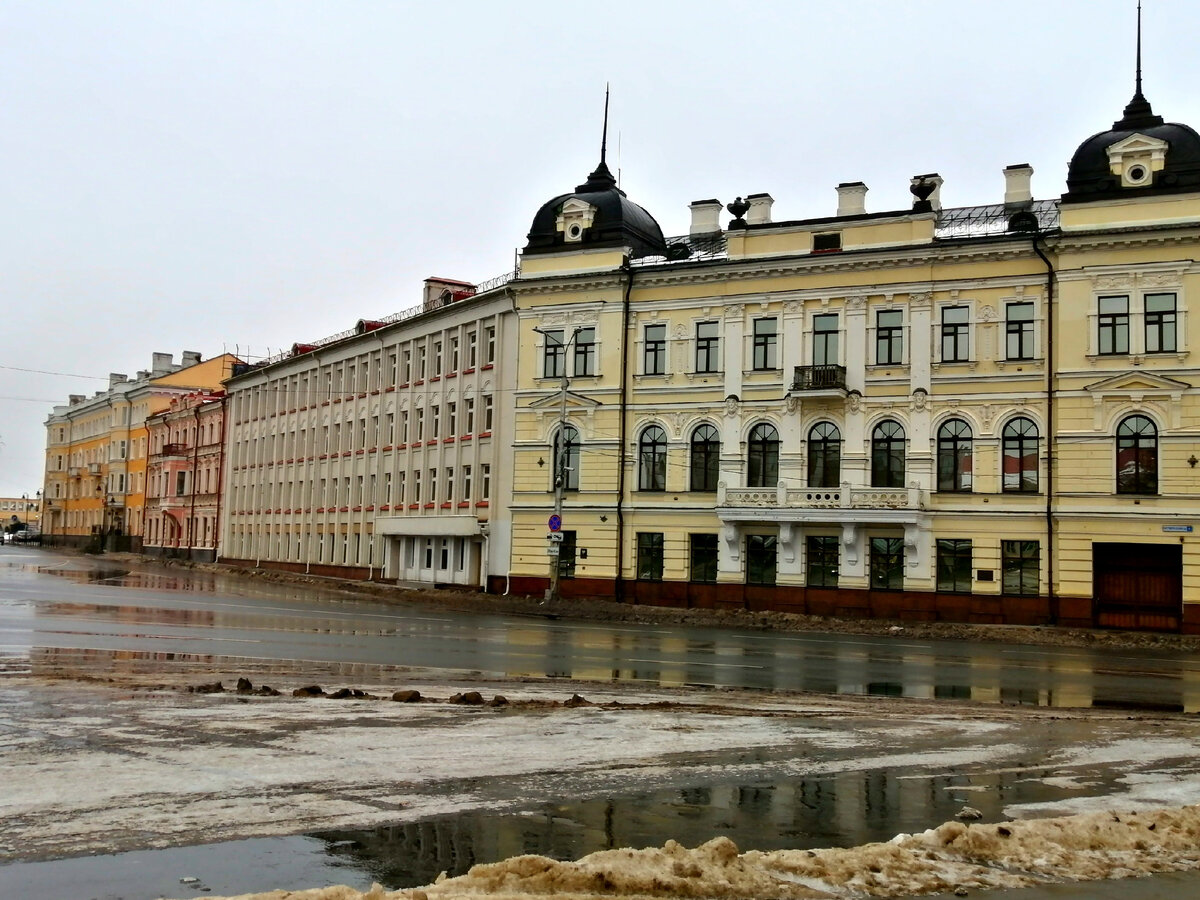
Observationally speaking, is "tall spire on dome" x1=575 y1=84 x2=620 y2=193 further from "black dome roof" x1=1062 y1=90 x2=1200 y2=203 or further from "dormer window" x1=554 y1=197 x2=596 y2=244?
"black dome roof" x1=1062 y1=90 x2=1200 y2=203

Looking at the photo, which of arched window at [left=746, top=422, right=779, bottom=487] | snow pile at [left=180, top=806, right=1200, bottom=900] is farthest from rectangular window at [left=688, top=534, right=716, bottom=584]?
snow pile at [left=180, top=806, right=1200, bottom=900]

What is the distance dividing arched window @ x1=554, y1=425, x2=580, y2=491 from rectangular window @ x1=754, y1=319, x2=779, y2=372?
7.50 metres

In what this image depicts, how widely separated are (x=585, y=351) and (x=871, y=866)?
38.1 m

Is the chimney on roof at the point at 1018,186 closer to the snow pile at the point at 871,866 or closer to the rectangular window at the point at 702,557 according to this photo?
the rectangular window at the point at 702,557

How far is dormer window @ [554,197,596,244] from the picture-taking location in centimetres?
4400

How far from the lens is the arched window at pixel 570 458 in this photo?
4325cm

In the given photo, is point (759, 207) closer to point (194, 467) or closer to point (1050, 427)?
point (1050, 427)

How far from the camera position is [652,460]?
1660 inches

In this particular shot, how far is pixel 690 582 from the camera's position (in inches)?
1610

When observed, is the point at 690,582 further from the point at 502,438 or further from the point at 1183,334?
the point at 1183,334

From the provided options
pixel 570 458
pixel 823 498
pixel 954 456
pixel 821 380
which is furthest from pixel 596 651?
pixel 570 458

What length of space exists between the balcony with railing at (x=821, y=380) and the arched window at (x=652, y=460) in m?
5.59

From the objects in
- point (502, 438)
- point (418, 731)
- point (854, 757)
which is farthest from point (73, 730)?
point (502, 438)

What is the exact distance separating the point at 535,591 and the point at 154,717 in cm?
3279
